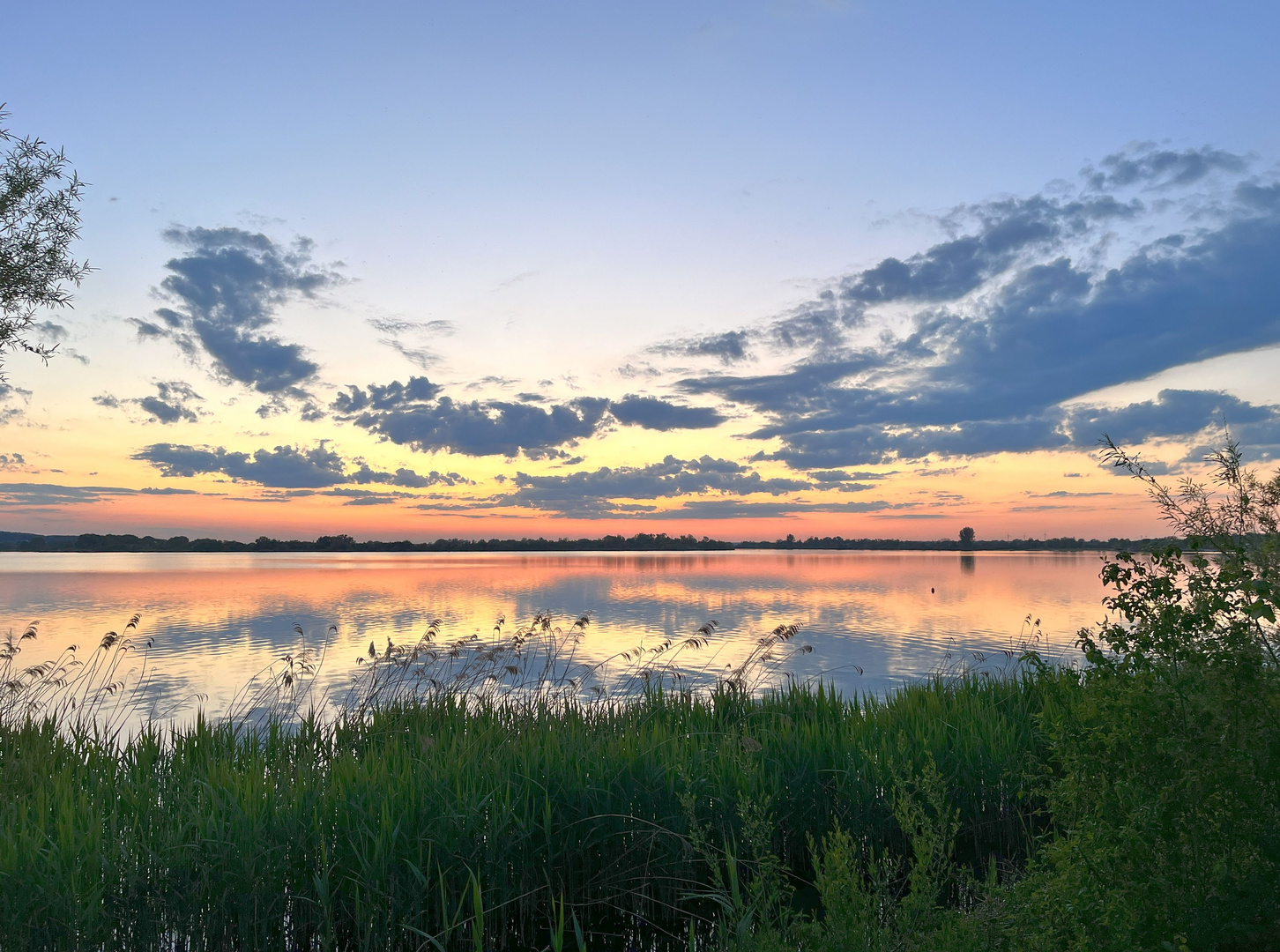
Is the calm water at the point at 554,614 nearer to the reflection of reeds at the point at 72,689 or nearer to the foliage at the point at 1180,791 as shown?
the reflection of reeds at the point at 72,689

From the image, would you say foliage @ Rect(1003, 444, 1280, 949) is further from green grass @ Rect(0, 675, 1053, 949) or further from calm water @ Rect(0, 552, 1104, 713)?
calm water @ Rect(0, 552, 1104, 713)

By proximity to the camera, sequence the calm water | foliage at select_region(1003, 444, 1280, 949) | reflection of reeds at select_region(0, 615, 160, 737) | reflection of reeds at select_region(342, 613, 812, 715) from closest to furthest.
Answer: foliage at select_region(1003, 444, 1280, 949) < reflection of reeds at select_region(0, 615, 160, 737) < reflection of reeds at select_region(342, 613, 812, 715) < the calm water

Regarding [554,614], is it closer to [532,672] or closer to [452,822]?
[532,672]

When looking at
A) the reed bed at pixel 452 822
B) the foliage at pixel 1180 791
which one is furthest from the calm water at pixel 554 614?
the foliage at pixel 1180 791

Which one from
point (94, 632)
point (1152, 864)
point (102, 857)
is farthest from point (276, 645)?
point (1152, 864)

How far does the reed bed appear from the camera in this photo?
7324 millimetres

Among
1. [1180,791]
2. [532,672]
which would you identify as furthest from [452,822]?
[532,672]

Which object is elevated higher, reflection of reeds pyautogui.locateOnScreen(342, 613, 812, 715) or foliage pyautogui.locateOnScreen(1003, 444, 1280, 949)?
foliage pyautogui.locateOnScreen(1003, 444, 1280, 949)

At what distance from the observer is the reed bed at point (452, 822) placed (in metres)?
7.32

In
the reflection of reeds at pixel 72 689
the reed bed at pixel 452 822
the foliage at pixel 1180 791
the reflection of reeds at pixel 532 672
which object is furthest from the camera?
the reflection of reeds at pixel 532 672

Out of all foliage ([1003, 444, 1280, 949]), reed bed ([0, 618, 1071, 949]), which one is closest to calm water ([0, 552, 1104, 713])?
reed bed ([0, 618, 1071, 949])

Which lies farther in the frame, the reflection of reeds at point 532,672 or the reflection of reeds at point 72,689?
the reflection of reeds at point 532,672

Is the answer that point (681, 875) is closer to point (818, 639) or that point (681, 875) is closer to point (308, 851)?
point (308, 851)

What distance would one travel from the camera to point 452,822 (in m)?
8.30
